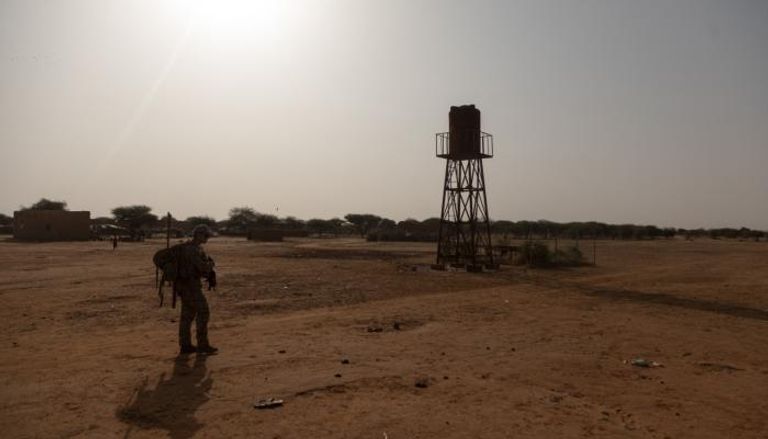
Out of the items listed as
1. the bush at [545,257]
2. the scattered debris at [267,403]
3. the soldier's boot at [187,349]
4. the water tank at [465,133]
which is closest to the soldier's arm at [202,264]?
the soldier's boot at [187,349]

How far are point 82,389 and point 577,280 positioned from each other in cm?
1822

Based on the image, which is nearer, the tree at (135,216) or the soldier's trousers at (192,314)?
the soldier's trousers at (192,314)

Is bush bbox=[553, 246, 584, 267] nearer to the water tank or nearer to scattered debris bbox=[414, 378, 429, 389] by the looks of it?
the water tank

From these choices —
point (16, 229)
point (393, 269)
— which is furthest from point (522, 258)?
point (16, 229)

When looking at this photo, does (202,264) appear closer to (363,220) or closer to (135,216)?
(135,216)

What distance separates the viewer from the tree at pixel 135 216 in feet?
243

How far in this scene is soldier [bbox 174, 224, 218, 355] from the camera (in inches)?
309

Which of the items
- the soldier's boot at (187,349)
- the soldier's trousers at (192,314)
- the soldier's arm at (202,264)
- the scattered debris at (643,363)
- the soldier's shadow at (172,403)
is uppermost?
the soldier's arm at (202,264)

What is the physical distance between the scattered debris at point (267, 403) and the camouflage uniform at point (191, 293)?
8.36 feet

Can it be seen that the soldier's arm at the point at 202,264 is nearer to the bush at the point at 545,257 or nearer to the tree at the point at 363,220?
the bush at the point at 545,257

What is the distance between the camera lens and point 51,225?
176 feet

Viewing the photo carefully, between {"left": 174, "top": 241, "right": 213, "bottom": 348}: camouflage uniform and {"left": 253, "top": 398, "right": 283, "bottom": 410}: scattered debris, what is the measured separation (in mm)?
2549

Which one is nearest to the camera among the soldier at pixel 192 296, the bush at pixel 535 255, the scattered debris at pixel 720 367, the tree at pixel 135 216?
the scattered debris at pixel 720 367

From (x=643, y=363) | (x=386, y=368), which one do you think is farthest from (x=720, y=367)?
(x=386, y=368)
